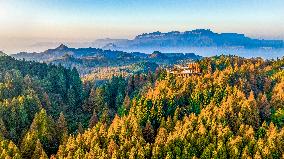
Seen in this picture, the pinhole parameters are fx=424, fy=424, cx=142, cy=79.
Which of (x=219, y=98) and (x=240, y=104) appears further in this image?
(x=219, y=98)

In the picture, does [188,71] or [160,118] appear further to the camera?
[188,71]

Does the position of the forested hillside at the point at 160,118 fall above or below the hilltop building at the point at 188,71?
below

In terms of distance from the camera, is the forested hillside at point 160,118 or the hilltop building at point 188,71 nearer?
the forested hillside at point 160,118

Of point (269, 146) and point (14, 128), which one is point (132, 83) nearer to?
point (14, 128)

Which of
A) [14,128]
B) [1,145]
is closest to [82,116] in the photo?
[14,128]

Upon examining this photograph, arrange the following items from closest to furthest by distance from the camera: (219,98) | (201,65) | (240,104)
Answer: (240,104) < (219,98) < (201,65)

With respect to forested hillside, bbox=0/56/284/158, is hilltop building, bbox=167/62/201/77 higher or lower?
higher

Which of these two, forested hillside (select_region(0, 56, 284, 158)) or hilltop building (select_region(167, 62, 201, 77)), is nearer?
forested hillside (select_region(0, 56, 284, 158))

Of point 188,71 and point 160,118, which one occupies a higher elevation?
point 188,71
